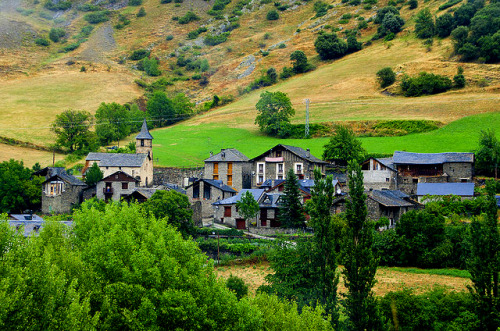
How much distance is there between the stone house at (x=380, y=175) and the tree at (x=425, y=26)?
277ft

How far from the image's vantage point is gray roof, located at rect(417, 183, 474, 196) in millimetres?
57797

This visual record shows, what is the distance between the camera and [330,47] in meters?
152

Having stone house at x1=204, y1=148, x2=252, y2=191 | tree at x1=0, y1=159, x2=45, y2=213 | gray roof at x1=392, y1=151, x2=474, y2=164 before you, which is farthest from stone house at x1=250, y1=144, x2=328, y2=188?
tree at x1=0, y1=159, x2=45, y2=213

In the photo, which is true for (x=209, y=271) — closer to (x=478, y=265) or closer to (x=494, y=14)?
(x=478, y=265)

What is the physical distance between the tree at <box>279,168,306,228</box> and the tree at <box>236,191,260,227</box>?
2718 millimetres

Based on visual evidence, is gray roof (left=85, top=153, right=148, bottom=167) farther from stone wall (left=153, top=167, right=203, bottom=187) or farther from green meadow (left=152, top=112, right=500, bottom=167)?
green meadow (left=152, top=112, right=500, bottom=167)

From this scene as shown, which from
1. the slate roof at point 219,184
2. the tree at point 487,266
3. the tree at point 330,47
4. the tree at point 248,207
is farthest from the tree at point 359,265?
the tree at point 330,47

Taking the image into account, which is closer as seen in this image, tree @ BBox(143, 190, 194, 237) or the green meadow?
tree @ BBox(143, 190, 194, 237)

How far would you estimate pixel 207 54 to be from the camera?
629ft

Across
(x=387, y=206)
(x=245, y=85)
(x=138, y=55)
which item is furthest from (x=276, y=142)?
(x=138, y=55)

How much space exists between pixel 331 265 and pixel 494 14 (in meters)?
114

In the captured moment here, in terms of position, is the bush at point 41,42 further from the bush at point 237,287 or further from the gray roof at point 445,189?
the bush at point 237,287

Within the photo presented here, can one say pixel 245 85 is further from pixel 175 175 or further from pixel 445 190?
pixel 445 190

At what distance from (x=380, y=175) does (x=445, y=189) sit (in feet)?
29.4
